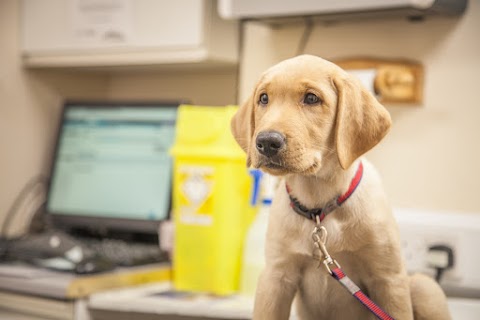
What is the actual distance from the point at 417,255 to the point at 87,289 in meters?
0.75

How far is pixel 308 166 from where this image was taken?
3.17ft

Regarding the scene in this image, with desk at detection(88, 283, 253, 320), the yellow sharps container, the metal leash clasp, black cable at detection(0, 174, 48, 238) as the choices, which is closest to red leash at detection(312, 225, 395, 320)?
the metal leash clasp

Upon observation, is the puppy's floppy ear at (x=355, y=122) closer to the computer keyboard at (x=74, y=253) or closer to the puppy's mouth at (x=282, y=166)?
the puppy's mouth at (x=282, y=166)

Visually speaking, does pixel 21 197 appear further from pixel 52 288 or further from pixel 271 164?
pixel 271 164

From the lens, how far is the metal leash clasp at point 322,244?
1001 mm

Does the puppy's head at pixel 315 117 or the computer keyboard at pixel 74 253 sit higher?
the puppy's head at pixel 315 117

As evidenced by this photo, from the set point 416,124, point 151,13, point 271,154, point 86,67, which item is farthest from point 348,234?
point 86,67

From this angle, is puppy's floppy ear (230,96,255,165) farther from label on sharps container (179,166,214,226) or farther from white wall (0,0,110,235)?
white wall (0,0,110,235)

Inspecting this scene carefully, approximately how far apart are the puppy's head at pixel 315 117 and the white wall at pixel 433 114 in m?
0.74

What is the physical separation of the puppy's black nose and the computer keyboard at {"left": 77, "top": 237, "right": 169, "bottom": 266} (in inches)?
39.2

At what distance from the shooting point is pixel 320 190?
105 centimetres

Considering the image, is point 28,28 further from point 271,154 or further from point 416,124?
point 271,154

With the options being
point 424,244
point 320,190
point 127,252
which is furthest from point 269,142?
point 127,252

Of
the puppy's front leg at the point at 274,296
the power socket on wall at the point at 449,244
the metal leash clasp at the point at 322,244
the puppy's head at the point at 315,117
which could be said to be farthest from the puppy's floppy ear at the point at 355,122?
the power socket on wall at the point at 449,244
